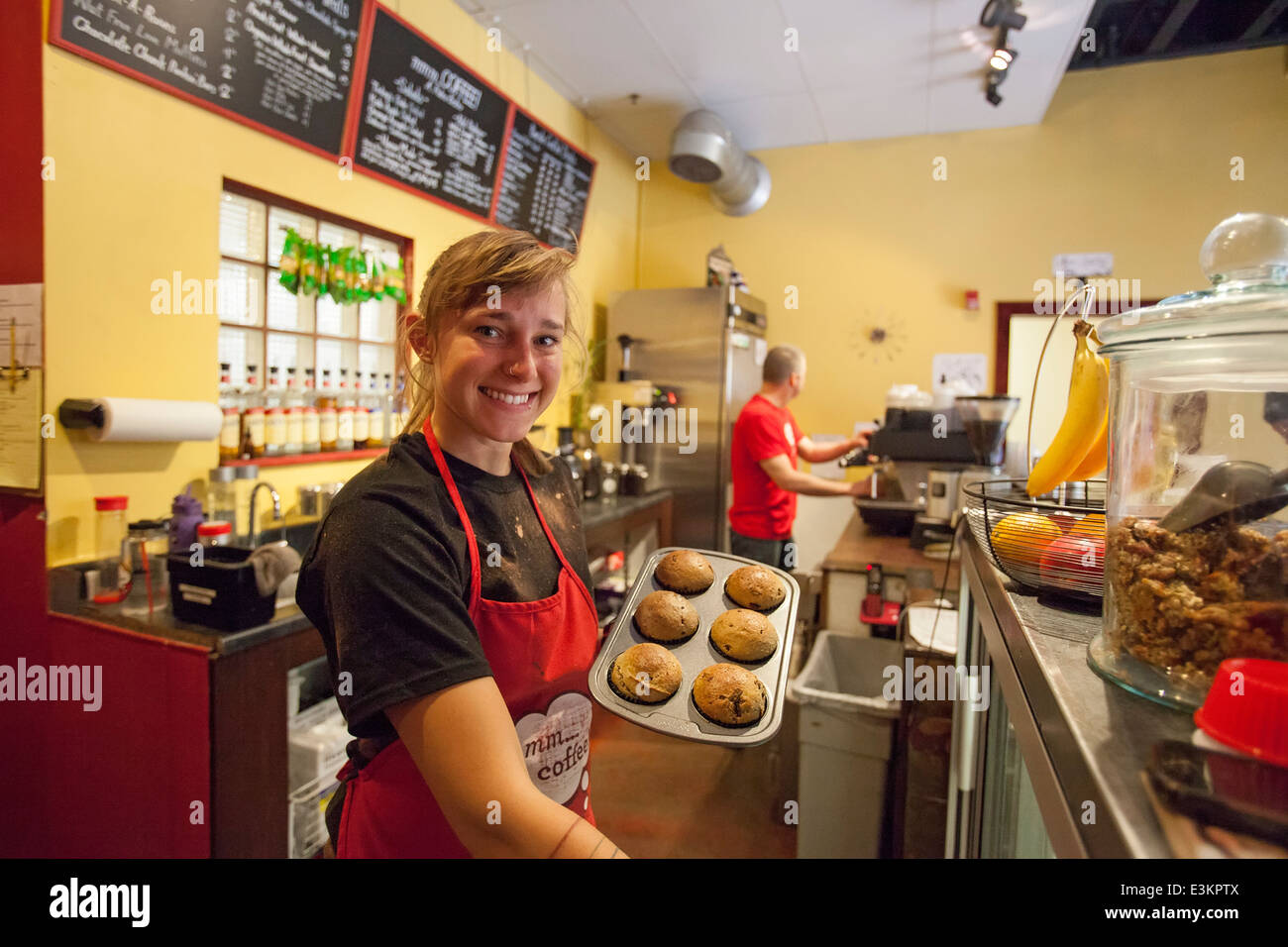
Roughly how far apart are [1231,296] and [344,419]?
2.95m

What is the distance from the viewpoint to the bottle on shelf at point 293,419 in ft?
8.86

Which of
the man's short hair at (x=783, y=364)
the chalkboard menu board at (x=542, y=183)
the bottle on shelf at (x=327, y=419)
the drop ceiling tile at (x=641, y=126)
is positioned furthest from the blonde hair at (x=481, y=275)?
the drop ceiling tile at (x=641, y=126)

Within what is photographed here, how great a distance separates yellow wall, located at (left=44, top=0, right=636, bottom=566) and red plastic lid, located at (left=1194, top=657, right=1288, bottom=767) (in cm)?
247

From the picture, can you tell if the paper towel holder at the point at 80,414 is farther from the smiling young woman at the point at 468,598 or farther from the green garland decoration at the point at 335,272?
the smiling young woman at the point at 468,598

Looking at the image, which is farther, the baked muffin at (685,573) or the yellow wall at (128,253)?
the yellow wall at (128,253)

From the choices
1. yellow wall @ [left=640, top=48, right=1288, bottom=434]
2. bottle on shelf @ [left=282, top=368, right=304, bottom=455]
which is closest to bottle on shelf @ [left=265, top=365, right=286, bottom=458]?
bottle on shelf @ [left=282, top=368, right=304, bottom=455]

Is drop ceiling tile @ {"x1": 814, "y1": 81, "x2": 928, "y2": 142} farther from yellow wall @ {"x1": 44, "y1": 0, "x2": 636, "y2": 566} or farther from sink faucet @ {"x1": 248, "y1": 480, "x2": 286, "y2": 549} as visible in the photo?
sink faucet @ {"x1": 248, "y1": 480, "x2": 286, "y2": 549}

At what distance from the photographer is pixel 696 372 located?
458cm

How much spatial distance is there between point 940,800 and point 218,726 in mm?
1808

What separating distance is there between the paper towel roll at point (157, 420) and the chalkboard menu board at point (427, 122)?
132 centimetres

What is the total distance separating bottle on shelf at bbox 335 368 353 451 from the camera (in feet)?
9.71

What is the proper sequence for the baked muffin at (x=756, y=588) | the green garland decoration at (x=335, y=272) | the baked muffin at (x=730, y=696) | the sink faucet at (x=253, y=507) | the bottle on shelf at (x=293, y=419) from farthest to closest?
1. the bottle on shelf at (x=293, y=419)
2. the green garland decoration at (x=335, y=272)
3. the sink faucet at (x=253, y=507)
4. the baked muffin at (x=756, y=588)
5. the baked muffin at (x=730, y=696)

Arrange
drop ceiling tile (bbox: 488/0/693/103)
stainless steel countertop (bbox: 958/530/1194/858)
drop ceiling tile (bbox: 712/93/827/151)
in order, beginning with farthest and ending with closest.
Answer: drop ceiling tile (bbox: 712/93/827/151), drop ceiling tile (bbox: 488/0/693/103), stainless steel countertop (bbox: 958/530/1194/858)

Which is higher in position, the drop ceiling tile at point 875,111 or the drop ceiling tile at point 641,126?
the drop ceiling tile at point 641,126
